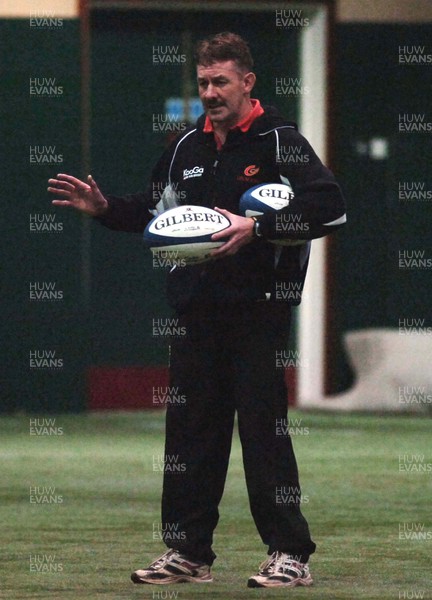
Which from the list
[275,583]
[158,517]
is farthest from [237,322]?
[158,517]

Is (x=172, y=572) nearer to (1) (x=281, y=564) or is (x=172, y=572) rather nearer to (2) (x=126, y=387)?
(1) (x=281, y=564)

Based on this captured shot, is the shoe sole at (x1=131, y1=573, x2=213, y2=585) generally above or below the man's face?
below

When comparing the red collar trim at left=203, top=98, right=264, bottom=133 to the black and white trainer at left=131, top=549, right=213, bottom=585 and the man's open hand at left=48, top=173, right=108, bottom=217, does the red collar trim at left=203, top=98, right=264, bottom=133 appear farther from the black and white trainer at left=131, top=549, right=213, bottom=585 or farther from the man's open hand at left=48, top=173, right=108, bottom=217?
the black and white trainer at left=131, top=549, right=213, bottom=585

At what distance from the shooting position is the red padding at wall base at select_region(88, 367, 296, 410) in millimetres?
16062

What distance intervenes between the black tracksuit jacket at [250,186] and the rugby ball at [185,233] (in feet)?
0.39

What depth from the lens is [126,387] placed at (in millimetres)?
16125

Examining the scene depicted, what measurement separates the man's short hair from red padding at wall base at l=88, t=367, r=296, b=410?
9.97 m

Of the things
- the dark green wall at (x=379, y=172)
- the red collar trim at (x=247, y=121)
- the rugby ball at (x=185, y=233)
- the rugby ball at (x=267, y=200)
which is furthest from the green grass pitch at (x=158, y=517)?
the dark green wall at (x=379, y=172)

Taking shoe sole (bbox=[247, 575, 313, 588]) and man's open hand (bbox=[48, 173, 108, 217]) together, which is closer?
shoe sole (bbox=[247, 575, 313, 588])

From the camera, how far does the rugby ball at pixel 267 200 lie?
6.11 meters

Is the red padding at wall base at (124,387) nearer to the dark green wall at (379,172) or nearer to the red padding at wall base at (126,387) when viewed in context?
the red padding at wall base at (126,387)

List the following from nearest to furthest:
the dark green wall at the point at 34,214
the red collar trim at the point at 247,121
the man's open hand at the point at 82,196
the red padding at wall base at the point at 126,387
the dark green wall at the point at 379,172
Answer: the red collar trim at the point at 247,121 < the man's open hand at the point at 82,196 < the dark green wall at the point at 34,214 < the red padding at wall base at the point at 126,387 < the dark green wall at the point at 379,172

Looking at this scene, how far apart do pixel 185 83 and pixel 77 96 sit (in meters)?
1.38

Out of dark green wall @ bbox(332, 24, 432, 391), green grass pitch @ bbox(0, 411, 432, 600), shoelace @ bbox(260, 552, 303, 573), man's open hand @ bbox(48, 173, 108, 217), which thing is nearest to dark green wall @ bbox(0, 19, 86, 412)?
green grass pitch @ bbox(0, 411, 432, 600)
